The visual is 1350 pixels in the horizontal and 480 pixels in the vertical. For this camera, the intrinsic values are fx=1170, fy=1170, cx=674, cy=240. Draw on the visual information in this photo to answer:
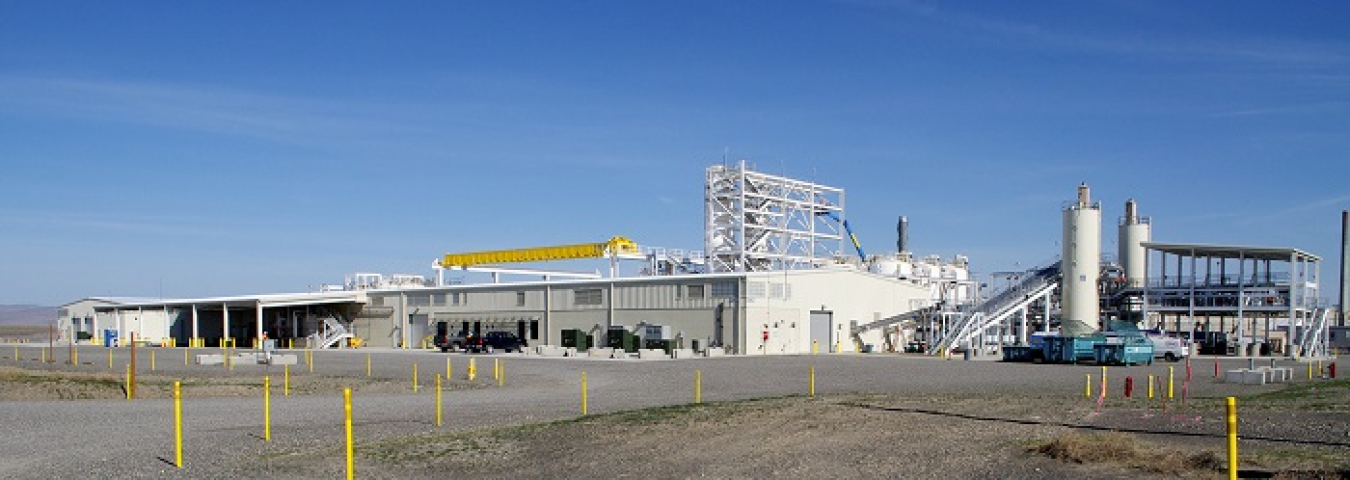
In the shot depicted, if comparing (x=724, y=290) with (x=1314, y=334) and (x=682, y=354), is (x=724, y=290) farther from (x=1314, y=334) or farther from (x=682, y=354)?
(x=1314, y=334)

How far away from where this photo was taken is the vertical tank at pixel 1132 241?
7194 centimetres

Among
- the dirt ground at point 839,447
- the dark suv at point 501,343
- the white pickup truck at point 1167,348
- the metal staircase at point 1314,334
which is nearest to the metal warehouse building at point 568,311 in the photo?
the dark suv at point 501,343

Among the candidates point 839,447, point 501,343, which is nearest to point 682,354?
point 501,343

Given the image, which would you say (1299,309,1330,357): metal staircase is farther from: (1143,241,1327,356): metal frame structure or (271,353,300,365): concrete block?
(271,353,300,365): concrete block

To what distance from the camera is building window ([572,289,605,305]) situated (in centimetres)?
6956

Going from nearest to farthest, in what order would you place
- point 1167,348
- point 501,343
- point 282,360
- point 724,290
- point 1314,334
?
point 282,360 < point 1167,348 < point 1314,334 < point 724,290 < point 501,343

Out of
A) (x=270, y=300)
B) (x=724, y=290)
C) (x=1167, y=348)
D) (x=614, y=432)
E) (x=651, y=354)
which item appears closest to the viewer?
(x=614, y=432)

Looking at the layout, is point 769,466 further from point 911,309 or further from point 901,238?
point 901,238

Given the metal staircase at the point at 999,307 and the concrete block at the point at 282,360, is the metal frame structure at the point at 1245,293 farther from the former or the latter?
the concrete block at the point at 282,360

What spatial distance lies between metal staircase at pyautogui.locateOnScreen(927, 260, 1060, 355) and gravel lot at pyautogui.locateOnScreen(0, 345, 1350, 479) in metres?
32.4

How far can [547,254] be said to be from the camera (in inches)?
3730

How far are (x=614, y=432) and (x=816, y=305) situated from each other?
1978 inches

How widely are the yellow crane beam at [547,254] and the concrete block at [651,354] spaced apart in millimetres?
18477

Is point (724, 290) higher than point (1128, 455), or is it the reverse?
point (1128, 455)
